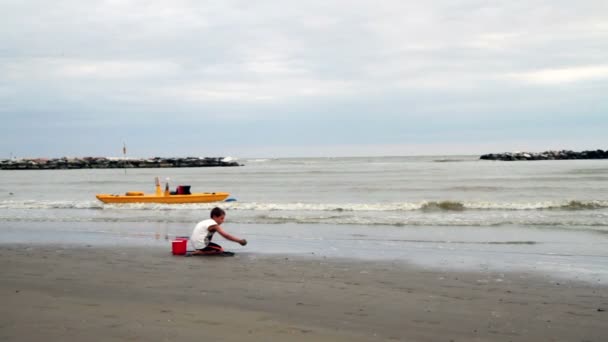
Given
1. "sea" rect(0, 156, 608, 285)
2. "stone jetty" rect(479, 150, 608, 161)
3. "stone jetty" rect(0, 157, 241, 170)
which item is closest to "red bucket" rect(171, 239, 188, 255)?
"sea" rect(0, 156, 608, 285)

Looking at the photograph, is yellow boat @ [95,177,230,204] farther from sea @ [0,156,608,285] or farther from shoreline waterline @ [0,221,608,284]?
shoreline waterline @ [0,221,608,284]

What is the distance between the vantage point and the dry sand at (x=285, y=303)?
18.2 feet

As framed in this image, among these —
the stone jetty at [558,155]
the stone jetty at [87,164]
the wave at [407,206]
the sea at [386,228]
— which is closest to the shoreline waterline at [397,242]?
the sea at [386,228]

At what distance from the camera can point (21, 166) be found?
91250mm

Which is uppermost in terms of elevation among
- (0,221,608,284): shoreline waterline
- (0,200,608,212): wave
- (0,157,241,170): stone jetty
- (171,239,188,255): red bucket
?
(0,157,241,170): stone jetty

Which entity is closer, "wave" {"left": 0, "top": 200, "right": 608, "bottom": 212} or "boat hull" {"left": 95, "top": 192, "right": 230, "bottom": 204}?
"wave" {"left": 0, "top": 200, "right": 608, "bottom": 212}

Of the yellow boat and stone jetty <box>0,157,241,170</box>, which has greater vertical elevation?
stone jetty <box>0,157,241,170</box>

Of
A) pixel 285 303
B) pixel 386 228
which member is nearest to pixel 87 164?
pixel 386 228

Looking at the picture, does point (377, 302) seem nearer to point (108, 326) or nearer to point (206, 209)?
point (108, 326)

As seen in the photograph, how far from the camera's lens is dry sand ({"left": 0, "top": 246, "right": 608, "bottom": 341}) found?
18.2 ft

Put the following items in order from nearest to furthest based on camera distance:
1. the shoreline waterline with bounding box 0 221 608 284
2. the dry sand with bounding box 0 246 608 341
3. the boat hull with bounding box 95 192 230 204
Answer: the dry sand with bounding box 0 246 608 341, the shoreline waterline with bounding box 0 221 608 284, the boat hull with bounding box 95 192 230 204

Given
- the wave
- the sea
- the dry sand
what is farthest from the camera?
the wave

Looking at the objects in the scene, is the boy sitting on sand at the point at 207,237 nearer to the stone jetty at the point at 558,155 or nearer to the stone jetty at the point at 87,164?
the stone jetty at the point at 87,164

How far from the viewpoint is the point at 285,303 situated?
6.92 metres
